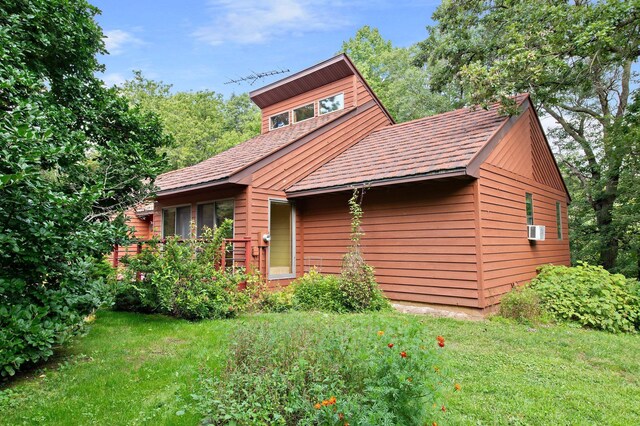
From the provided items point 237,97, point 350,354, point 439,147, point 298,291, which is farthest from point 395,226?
point 237,97

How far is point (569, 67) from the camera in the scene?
9562 mm

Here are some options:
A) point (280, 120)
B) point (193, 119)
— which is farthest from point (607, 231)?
point (193, 119)

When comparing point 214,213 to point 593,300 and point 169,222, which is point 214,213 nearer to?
point 169,222

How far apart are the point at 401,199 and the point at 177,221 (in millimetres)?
6532

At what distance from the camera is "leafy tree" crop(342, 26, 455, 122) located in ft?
67.6

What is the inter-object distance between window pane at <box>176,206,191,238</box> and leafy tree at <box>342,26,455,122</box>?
1282cm

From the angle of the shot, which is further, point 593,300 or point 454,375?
point 593,300

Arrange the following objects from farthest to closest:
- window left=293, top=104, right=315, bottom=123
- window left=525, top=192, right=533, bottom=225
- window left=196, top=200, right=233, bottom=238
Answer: window left=293, top=104, right=315, bottom=123, window left=525, top=192, right=533, bottom=225, window left=196, top=200, right=233, bottom=238

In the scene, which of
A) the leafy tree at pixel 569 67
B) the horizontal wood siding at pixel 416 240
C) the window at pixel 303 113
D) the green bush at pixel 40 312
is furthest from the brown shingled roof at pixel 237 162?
the leafy tree at pixel 569 67

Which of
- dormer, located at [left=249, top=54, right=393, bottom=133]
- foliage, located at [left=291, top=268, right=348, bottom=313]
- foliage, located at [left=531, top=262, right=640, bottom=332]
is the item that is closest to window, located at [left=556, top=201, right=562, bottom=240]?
foliage, located at [left=531, top=262, right=640, bottom=332]

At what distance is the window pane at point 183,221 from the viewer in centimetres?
1019

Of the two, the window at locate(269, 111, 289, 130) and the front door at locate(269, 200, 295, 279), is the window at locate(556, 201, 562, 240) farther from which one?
the window at locate(269, 111, 289, 130)

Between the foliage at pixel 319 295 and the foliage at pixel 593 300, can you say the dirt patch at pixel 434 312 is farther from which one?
the foliage at pixel 593 300

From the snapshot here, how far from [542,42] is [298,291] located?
28.0 feet
